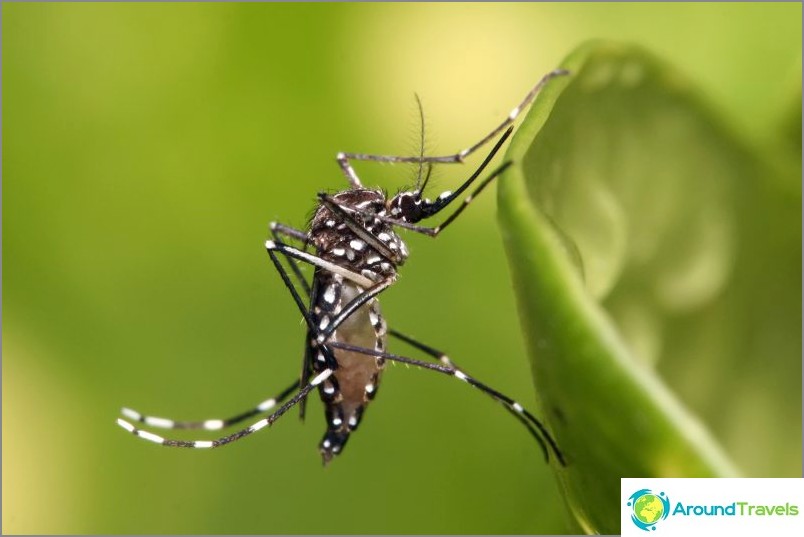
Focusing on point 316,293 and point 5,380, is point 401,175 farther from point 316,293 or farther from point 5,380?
point 5,380

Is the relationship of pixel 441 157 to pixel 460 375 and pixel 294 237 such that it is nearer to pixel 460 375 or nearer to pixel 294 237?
pixel 294 237

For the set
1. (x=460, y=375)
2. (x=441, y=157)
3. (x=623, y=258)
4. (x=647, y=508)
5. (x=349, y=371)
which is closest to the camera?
(x=647, y=508)

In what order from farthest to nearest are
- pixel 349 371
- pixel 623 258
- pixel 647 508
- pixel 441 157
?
1. pixel 441 157
2. pixel 349 371
3. pixel 623 258
4. pixel 647 508

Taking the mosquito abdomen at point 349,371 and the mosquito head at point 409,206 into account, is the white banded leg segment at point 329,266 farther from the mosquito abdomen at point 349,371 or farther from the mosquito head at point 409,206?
the mosquito head at point 409,206

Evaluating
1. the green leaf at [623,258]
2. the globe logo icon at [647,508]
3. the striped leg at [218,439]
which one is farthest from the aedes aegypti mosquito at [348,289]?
the globe logo icon at [647,508]

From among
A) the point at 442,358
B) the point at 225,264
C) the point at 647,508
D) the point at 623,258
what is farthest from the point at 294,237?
the point at 647,508

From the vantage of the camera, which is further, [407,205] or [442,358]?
[407,205]

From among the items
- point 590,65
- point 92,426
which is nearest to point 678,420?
point 590,65
